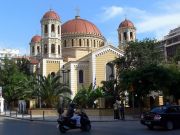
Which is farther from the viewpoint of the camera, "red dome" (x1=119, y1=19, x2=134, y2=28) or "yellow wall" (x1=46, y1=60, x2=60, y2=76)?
"red dome" (x1=119, y1=19, x2=134, y2=28)

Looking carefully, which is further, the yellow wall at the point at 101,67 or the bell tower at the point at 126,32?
the bell tower at the point at 126,32

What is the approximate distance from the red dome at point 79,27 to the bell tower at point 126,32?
470 centimetres

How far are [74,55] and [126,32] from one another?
457 inches

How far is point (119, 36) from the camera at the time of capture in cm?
7250

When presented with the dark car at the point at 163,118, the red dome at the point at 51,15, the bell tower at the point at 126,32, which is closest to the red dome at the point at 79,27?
the bell tower at the point at 126,32

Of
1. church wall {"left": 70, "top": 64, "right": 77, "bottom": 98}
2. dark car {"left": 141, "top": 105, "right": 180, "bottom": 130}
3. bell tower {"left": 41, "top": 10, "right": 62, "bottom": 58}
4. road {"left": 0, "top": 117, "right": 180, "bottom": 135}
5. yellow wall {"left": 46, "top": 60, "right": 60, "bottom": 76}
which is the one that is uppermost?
bell tower {"left": 41, "top": 10, "right": 62, "bottom": 58}

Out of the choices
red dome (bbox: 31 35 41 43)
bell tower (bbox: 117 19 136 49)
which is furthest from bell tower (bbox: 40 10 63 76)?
red dome (bbox: 31 35 41 43)

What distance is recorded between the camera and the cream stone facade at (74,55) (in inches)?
2340

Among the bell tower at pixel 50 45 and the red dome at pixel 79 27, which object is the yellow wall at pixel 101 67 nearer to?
the bell tower at pixel 50 45

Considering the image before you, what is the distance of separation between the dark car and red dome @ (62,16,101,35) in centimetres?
5076

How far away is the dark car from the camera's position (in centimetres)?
1923

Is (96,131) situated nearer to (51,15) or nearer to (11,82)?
(51,15)

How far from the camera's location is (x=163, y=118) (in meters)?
19.2

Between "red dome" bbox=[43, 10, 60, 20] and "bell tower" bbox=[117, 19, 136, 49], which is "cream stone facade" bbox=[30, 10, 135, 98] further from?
"bell tower" bbox=[117, 19, 136, 49]
